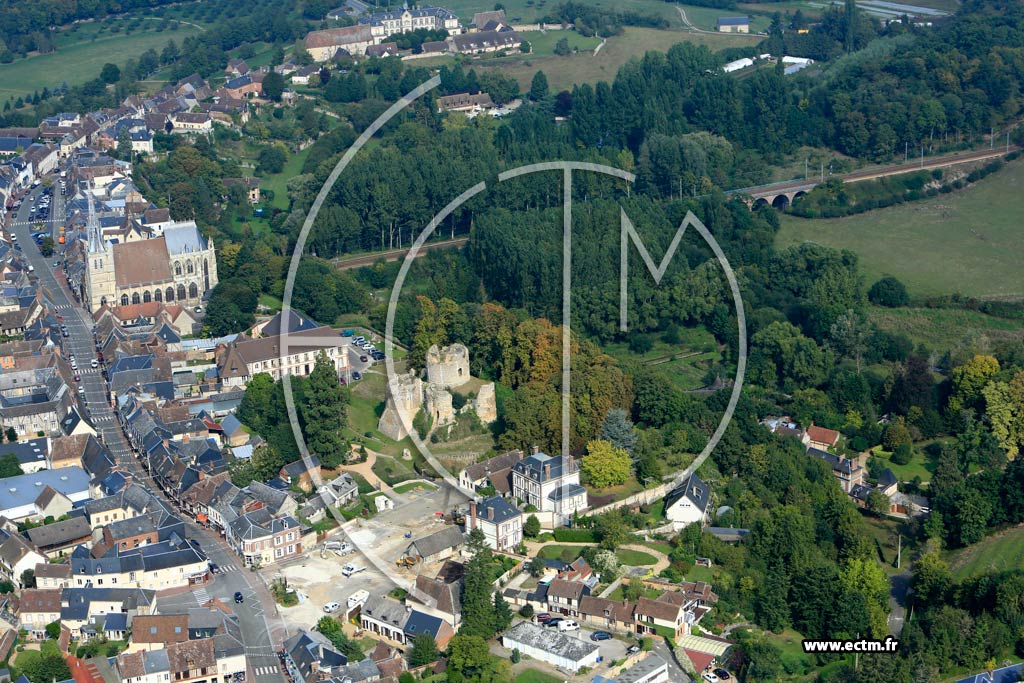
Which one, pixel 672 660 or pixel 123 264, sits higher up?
pixel 123 264

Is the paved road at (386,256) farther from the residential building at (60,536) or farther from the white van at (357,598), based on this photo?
the white van at (357,598)

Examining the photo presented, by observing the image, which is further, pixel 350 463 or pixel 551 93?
pixel 551 93

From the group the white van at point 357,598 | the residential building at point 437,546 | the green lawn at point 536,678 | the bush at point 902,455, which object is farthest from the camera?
the bush at point 902,455

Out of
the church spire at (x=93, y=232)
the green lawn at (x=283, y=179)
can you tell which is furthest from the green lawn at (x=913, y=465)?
the green lawn at (x=283, y=179)

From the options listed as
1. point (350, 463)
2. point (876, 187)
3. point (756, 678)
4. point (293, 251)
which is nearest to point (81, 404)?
point (350, 463)

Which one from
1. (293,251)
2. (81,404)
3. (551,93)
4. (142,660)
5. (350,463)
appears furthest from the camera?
(551,93)

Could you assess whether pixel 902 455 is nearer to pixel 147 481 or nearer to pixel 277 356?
pixel 277 356

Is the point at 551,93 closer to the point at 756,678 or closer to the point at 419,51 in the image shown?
the point at 419,51
